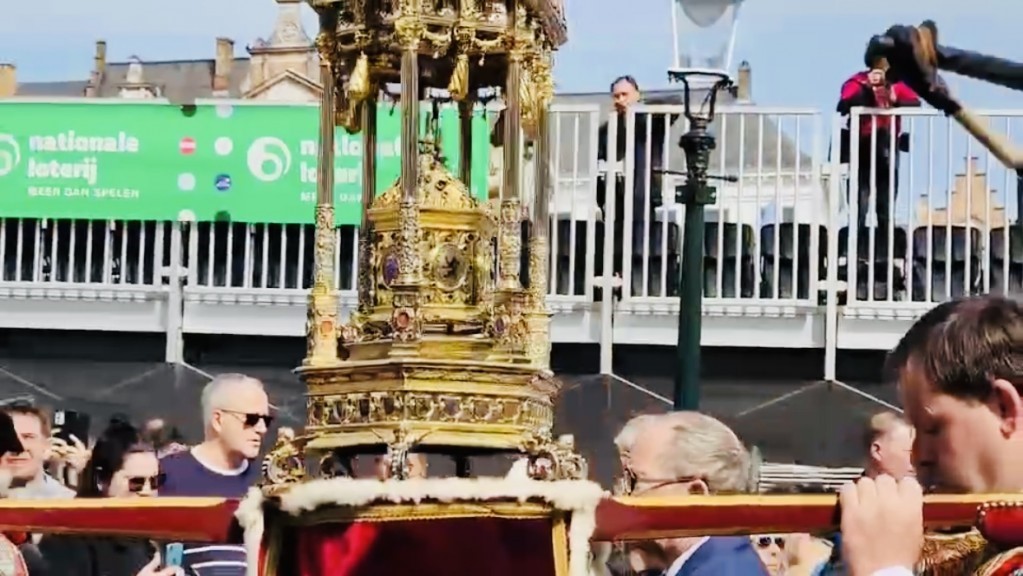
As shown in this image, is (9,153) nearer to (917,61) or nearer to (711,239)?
(711,239)

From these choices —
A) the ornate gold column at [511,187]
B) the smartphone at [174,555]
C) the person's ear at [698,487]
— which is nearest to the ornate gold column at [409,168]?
the ornate gold column at [511,187]

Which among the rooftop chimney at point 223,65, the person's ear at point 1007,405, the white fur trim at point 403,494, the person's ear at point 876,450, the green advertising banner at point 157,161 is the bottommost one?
the person's ear at point 876,450

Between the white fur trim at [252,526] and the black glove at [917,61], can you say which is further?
the white fur trim at [252,526]

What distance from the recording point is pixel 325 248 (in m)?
6.07

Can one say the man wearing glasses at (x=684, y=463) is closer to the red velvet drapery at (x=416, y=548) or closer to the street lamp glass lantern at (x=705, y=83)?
the red velvet drapery at (x=416, y=548)

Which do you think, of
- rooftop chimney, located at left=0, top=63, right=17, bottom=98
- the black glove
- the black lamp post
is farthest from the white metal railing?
rooftop chimney, located at left=0, top=63, right=17, bottom=98

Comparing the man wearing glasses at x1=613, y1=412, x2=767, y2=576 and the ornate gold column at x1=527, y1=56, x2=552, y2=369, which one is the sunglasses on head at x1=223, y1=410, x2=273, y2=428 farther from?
the man wearing glasses at x1=613, y1=412, x2=767, y2=576

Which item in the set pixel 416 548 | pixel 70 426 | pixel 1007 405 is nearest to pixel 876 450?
pixel 416 548

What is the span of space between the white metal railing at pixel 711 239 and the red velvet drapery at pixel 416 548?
12521 mm

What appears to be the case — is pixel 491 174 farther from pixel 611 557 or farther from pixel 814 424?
pixel 814 424

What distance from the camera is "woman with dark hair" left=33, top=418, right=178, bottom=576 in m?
6.89

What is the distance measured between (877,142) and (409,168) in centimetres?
1162

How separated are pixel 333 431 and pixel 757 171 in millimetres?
12466

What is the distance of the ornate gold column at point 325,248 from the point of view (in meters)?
5.68
